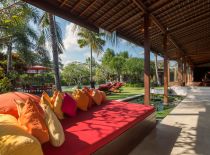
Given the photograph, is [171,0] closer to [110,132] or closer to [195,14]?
[195,14]

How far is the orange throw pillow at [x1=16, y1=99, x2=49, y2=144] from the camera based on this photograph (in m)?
2.11

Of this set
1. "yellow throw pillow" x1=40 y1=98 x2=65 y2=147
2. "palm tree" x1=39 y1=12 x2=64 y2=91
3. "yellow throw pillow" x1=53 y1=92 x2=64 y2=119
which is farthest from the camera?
"palm tree" x1=39 y1=12 x2=64 y2=91

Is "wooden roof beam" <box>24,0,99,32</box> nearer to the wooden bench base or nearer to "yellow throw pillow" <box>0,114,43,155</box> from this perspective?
the wooden bench base

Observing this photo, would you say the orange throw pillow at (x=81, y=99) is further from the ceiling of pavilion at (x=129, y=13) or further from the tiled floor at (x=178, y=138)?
the ceiling of pavilion at (x=129, y=13)

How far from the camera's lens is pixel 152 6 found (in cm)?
606

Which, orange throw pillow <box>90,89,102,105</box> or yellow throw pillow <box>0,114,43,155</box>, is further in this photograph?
orange throw pillow <box>90,89,102,105</box>

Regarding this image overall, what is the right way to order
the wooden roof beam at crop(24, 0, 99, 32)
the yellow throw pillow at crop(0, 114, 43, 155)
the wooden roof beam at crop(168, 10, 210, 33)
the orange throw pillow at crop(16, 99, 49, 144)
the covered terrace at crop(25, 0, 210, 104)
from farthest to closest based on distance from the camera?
the wooden roof beam at crop(168, 10, 210, 33) → the covered terrace at crop(25, 0, 210, 104) → the wooden roof beam at crop(24, 0, 99, 32) → the orange throw pillow at crop(16, 99, 49, 144) → the yellow throw pillow at crop(0, 114, 43, 155)

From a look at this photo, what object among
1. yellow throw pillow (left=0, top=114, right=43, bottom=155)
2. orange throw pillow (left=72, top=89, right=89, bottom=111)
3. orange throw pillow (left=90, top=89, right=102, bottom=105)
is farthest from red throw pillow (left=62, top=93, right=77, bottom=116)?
yellow throw pillow (left=0, top=114, right=43, bottom=155)

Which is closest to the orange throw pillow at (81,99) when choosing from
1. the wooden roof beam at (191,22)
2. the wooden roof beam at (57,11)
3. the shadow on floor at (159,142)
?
the shadow on floor at (159,142)

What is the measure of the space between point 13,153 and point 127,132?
221 cm

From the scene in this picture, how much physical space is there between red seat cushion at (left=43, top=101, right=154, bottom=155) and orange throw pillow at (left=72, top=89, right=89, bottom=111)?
6.6 inches

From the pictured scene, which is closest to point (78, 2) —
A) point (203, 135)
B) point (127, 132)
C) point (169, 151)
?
point (127, 132)

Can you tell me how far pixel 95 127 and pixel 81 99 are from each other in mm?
1297

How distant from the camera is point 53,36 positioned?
715cm
